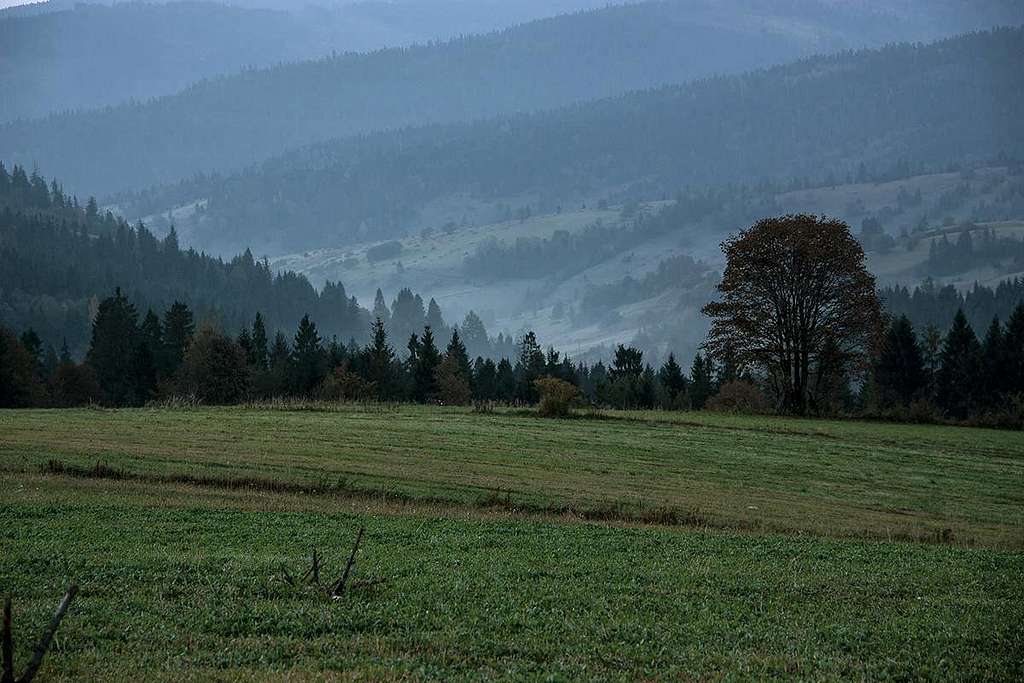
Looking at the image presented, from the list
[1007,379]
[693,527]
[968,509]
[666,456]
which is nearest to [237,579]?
[693,527]

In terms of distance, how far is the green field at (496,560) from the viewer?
580 inches

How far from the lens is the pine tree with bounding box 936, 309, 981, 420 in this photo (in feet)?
382

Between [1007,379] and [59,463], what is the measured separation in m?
106

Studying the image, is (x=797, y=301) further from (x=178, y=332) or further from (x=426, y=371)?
(x=178, y=332)

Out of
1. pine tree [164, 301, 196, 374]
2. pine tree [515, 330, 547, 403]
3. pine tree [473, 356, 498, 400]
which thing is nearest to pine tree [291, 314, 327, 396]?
pine tree [164, 301, 196, 374]

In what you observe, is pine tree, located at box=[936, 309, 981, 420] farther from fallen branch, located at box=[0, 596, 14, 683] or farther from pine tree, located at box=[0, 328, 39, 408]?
fallen branch, located at box=[0, 596, 14, 683]

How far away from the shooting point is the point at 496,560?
20.9m

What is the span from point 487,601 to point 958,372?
371 feet

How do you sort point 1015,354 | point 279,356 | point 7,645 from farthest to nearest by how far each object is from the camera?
point 279,356, point 1015,354, point 7,645

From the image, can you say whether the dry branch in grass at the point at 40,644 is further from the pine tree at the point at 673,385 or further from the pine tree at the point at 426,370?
the pine tree at the point at 673,385

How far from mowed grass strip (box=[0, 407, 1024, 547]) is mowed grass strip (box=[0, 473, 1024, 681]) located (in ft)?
18.0

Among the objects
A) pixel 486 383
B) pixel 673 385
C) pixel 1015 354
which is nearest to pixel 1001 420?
pixel 1015 354

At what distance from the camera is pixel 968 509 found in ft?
110

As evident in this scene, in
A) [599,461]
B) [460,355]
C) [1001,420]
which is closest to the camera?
[599,461]
